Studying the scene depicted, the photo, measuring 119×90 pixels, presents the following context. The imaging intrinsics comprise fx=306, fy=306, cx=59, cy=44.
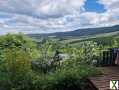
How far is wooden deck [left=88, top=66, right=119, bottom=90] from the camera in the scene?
7.76 m

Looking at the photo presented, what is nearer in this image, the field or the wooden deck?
the wooden deck

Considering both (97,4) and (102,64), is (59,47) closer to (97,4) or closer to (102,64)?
(102,64)

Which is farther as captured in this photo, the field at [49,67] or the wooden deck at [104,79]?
the field at [49,67]

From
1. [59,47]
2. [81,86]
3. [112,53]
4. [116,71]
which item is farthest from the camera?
[59,47]

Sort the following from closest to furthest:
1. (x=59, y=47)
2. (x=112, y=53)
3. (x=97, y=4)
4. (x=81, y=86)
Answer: (x=81, y=86) → (x=112, y=53) → (x=59, y=47) → (x=97, y=4)

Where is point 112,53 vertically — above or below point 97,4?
below

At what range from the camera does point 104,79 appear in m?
8.41

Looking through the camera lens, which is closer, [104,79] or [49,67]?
[104,79]

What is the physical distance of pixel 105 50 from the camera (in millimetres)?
11008

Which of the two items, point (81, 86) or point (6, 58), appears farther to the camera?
point (6, 58)

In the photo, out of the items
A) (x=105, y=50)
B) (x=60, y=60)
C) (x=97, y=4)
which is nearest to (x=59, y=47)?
(x=60, y=60)

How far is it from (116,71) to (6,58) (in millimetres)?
3526

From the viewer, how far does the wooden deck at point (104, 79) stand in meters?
7.76

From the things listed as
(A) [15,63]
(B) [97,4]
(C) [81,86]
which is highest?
(B) [97,4]
